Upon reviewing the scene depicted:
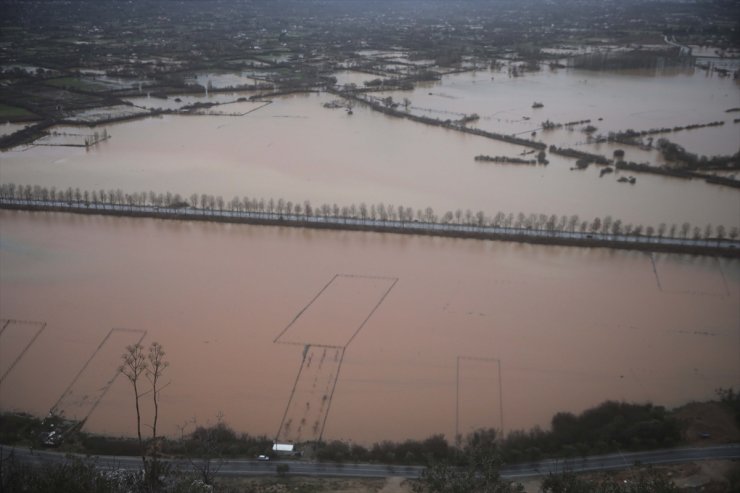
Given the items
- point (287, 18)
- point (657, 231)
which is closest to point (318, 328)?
point (657, 231)

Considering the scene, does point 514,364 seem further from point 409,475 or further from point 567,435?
point 409,475

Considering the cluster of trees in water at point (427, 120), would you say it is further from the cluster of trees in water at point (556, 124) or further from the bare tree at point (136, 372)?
the bare tree at point (136, 372)

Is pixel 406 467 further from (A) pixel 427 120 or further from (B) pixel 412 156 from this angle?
(A) pixel 427 120

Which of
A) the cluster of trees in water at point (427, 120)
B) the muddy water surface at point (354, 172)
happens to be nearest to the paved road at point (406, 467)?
the muddy water surface at point (354, 172)

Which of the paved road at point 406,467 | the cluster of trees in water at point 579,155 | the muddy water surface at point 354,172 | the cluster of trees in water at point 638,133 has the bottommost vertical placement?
the paved road at point 406,467

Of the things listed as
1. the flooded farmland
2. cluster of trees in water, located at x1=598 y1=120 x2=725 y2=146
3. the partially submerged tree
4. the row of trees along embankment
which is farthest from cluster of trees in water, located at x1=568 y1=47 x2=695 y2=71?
the partially submerged tree

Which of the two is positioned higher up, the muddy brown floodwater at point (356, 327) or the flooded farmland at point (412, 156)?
the flooded farmland at point (412, 156)

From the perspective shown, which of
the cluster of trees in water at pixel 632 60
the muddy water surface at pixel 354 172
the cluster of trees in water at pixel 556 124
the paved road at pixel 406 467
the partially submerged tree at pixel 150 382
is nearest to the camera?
the partially submerged tree at pixel 150 382
